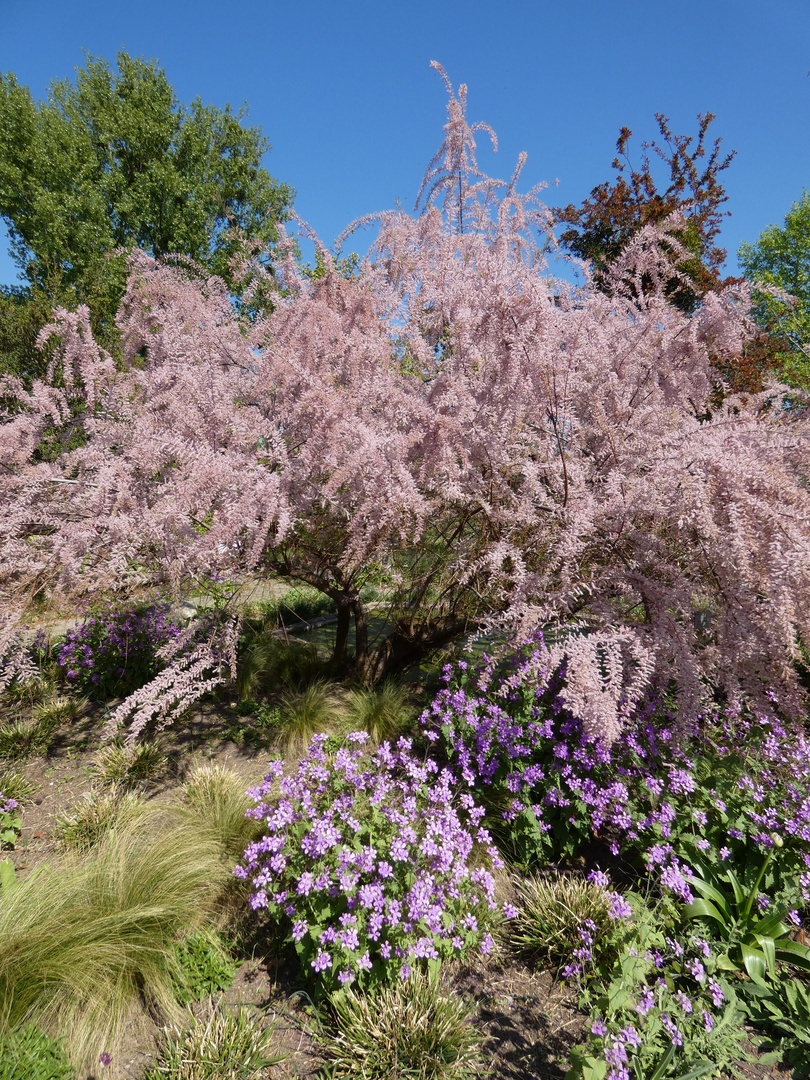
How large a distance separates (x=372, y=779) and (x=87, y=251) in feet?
56.8

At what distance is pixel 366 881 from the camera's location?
221cm

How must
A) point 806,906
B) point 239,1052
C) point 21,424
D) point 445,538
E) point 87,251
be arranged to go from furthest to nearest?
point 87,251, point 445,538, point 21,424, point 806,906, point 239,1052

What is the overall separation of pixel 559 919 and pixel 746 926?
83cm

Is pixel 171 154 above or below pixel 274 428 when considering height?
above

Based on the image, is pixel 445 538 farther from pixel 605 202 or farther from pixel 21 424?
pixel 605 202

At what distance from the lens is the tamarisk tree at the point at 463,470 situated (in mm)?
2258

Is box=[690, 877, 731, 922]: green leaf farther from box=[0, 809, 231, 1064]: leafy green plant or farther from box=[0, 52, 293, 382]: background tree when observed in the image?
box=[0, 52, 293, 382]: background tree

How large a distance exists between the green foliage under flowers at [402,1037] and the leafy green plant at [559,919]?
0.52 metres

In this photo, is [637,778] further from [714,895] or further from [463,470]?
[463,470]

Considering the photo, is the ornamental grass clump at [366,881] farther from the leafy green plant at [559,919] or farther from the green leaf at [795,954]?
the green leaf at [795,954]

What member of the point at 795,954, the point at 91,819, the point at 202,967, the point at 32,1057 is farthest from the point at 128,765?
the point at 795,954

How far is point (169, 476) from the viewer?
3.00 m

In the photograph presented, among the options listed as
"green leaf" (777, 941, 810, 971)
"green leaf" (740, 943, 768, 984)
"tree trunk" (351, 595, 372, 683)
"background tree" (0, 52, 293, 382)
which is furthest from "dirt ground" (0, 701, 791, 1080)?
"background tree" (0, 52, 293, 382)

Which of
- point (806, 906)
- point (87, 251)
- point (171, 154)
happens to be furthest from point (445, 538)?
point (171, 154)
